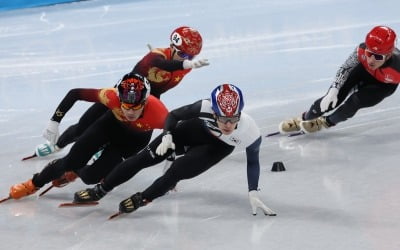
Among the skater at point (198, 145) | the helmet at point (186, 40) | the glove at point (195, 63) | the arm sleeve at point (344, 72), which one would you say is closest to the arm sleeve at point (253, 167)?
the skater at point (198, 145)

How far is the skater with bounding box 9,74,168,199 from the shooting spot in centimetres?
507

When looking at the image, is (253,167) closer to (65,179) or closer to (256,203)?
(256,203)

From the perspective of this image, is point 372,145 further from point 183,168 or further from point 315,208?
point 183,168

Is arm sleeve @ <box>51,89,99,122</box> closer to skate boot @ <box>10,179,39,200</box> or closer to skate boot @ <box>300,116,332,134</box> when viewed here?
skate boot @ <box>10,179,39,200</box>

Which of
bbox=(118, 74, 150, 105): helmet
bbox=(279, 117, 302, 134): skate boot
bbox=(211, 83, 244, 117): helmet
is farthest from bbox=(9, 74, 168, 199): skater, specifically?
bbox=(279, 117, 302, 134): skate boot

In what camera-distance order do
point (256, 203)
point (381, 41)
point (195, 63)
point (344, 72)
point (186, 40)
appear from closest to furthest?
point (256, 203) → point (195, 63) → point (381, 41) → point (186, 40) → point (344, 72)

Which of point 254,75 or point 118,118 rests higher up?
point 118,118

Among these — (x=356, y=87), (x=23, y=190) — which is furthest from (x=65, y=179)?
(x=356, y=87)

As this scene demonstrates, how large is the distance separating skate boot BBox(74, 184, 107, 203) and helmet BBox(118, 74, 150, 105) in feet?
1.98

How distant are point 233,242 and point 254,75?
470 cm

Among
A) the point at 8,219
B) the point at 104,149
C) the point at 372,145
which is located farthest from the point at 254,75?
the point at 8,219

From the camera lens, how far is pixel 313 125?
21.8 ft

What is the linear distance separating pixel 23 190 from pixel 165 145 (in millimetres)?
1144

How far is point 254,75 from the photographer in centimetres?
881
